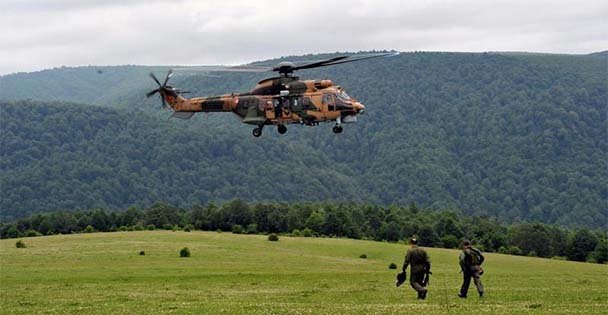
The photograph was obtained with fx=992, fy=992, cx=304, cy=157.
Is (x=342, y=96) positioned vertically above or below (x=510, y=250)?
above

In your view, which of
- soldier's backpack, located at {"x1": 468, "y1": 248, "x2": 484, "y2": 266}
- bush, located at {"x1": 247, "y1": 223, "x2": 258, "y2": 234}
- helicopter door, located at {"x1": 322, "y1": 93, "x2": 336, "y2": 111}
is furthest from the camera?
bush, located at {"x1": 247, "y1": 223, "x2": 258, "y2": 234}

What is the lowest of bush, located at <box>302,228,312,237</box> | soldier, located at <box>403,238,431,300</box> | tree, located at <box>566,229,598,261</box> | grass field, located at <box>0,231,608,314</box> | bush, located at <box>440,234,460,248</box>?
tree, located at <box>566,229,598,261</box>

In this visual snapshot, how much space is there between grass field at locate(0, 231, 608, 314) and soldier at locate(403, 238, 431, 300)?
423 mm

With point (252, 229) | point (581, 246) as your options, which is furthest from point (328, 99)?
point (581, 246)

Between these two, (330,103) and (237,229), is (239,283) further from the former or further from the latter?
(237,229)

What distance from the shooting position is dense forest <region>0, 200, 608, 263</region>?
348 feet

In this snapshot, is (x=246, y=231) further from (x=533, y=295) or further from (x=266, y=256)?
(x=533, y=295)

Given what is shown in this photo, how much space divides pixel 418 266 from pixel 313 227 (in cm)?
8388

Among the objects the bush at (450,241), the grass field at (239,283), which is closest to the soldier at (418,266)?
the grass field at (239,283)

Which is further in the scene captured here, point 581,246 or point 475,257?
point 581,246

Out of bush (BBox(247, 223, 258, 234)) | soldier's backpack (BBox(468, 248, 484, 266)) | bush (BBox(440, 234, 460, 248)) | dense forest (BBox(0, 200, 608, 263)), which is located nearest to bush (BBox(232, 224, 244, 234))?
dense forest (BBox(0, 200, 608, 263))

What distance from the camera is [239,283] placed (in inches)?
1592

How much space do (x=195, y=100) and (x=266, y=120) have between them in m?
5.14

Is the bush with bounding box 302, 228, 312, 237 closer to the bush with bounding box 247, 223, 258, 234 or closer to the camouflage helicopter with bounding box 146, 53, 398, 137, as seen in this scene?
the bush with bounding box 247, 223, 258, 234
